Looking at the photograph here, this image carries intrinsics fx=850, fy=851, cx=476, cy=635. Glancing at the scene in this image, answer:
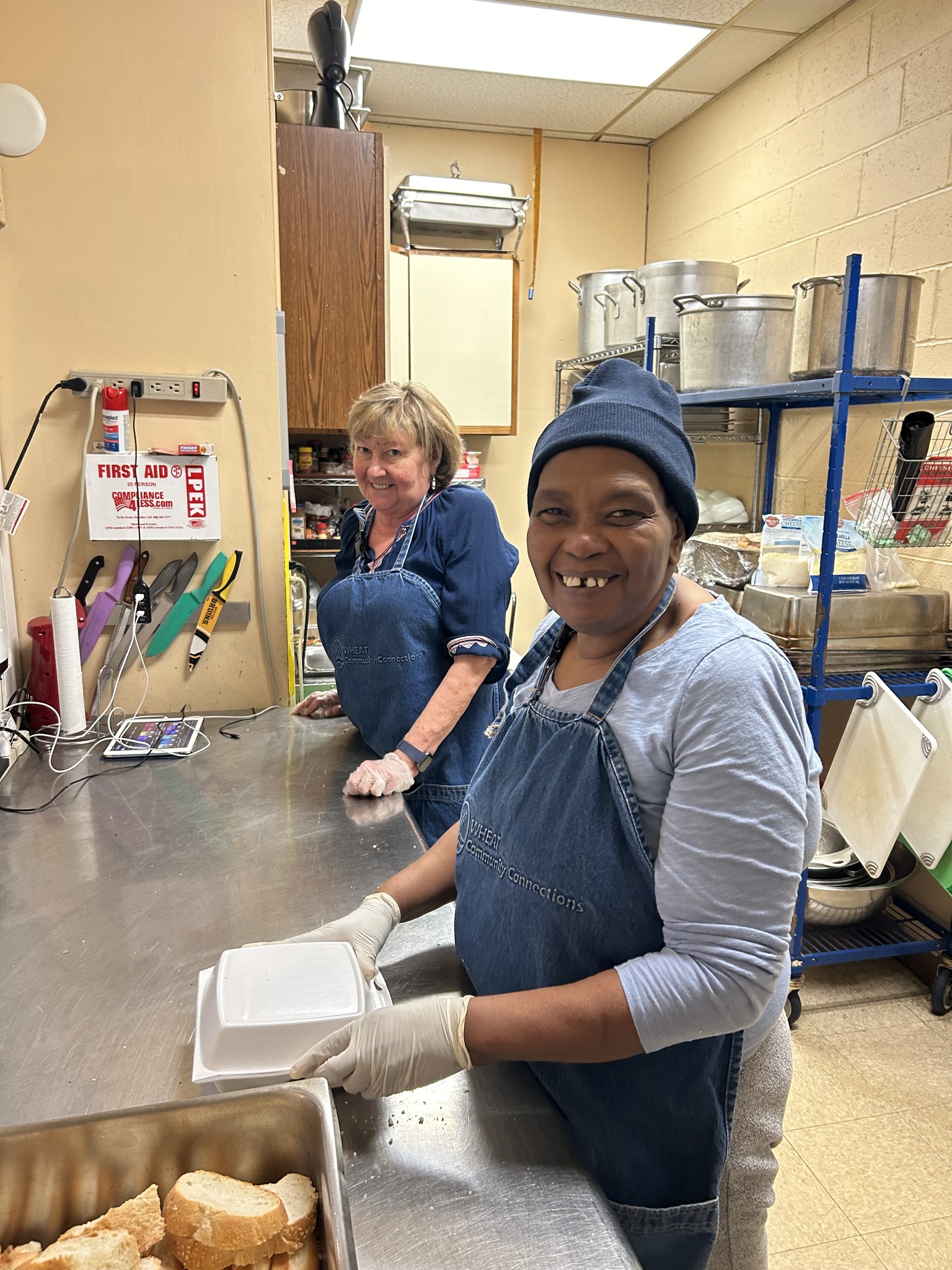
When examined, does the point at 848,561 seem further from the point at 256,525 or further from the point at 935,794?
the point at 256,525

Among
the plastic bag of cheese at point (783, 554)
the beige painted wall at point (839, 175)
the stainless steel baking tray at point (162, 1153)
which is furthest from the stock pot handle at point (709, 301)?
the stainless steel baking tray at point (162, 1153)

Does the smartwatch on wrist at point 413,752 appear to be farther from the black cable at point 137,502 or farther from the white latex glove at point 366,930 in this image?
the black cable at point 137,502

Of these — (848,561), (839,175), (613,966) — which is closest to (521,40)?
(839,175)

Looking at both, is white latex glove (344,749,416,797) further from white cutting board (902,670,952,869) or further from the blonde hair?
white cutting board (902,670,952,869)

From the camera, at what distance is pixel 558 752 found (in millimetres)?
870

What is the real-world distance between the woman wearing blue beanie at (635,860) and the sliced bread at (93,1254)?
0.22 metres

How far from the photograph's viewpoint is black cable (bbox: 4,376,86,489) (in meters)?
1.88

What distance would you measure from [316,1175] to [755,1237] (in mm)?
603

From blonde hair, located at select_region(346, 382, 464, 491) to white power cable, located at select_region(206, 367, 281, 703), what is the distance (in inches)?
13.1

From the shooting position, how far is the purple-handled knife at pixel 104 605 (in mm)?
1983

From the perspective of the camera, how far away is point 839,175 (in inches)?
119

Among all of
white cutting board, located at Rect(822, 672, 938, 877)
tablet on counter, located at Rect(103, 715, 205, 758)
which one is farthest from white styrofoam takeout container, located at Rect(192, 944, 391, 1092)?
white cutting board, located at Rect(822, 672, 938, 877)

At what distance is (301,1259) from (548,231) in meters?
4.54

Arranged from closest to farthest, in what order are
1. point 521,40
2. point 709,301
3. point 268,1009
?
point 268,1009 → point 709,301 → point 521,40
